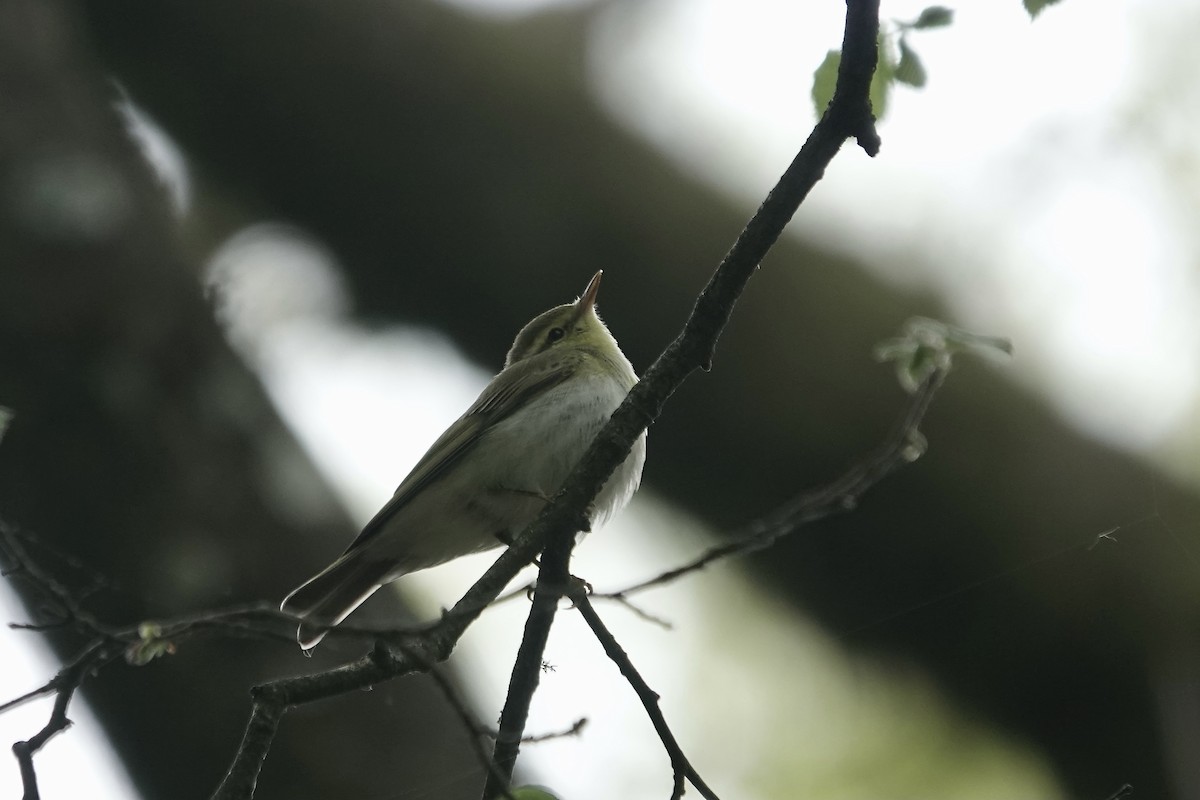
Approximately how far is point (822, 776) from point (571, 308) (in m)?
2.15

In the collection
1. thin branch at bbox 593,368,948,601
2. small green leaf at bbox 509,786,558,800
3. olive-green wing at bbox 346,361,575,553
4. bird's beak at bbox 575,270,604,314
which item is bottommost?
olive-green wing at bbox 346,361,575,553

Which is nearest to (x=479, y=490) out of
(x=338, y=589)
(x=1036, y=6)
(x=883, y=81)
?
(x=338, y=589)

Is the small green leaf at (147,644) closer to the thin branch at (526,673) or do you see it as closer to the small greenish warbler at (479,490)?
the thin branch at (526,673)

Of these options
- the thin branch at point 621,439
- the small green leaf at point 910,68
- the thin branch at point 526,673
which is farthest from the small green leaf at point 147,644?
the small green leaf at point 910,68

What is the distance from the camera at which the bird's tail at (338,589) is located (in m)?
3.83

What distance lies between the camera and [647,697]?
2.45 metres

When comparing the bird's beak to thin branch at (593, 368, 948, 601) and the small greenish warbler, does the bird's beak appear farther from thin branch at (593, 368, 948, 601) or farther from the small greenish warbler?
thin branch at (593, 368, 948, 601)

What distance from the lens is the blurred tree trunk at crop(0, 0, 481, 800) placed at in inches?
146

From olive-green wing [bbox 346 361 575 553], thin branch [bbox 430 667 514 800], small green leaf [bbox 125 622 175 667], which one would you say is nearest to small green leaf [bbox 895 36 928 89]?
thin branch [bbox 430 667 514 800]

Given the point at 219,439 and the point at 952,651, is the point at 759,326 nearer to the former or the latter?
the point at 952,651

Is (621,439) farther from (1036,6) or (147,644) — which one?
(1036,6)

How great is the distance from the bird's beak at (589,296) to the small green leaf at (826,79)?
1.96 metres

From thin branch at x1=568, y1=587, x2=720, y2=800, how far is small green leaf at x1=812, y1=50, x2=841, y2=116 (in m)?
1.16

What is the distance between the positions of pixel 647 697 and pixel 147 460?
7.70 ft
